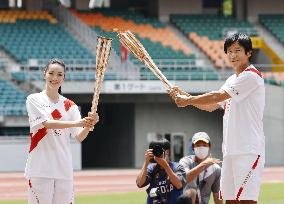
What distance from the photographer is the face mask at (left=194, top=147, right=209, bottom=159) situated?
398 inches

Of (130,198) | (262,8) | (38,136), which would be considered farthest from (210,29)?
(38,136)

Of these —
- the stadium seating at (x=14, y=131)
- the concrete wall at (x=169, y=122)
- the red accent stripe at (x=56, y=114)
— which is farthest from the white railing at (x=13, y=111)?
the red accent stripe at (x=56, y=114)

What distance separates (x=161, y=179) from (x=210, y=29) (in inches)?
1308

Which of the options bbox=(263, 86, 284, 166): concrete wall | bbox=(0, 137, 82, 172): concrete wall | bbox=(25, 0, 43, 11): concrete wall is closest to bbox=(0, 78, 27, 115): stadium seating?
bbox=(0, 137, 82, 172): concrete wall

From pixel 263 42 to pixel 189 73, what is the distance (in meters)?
6.99

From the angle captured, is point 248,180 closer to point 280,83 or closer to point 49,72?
point 49,72

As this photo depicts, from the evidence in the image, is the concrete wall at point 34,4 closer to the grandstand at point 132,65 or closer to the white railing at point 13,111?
the grandstand at point 132,65

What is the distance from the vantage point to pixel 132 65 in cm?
3700

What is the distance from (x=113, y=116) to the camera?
126ft

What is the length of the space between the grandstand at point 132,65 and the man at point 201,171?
22857mm

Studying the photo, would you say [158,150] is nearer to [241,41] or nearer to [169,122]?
[241,41]

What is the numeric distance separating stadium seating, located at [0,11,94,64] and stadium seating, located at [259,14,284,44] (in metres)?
9.20

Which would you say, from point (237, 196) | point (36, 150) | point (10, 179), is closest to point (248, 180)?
point (237, 196)

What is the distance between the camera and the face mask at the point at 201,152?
10.1m
